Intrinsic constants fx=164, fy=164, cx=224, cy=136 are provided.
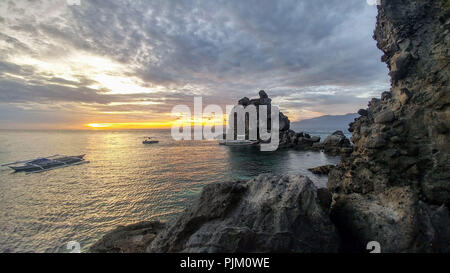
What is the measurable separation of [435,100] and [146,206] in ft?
71.8

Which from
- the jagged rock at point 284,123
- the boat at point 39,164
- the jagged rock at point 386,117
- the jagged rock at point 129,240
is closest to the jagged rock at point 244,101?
the jagged rock at point 284,123

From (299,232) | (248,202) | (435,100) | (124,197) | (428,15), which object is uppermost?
(428,15)

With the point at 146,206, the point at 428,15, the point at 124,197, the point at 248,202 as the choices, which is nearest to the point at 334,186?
the point at 248,202

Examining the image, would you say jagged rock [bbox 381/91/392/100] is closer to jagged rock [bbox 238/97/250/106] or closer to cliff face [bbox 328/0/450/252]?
cliff face [bbox 328/0/450/252]

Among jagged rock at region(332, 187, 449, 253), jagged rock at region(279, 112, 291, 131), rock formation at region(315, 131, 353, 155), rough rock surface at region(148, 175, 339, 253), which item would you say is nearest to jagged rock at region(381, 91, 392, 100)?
jagged rock at region(332, 187, 449, 253)

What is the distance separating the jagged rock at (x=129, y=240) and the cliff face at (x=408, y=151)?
9395mm

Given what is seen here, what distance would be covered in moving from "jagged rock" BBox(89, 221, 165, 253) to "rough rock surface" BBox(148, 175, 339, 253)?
2.45 metres

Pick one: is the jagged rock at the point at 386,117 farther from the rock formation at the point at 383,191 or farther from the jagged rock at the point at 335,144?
the jagged rock at the point at 335,144

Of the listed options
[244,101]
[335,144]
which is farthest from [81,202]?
[244,101]

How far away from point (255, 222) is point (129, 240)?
281 inches

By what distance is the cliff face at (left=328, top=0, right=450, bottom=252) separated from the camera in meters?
6.28

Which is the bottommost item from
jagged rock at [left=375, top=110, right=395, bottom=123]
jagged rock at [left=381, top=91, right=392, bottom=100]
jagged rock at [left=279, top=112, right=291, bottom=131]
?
jagged rock at [left=375, top=110, right=395, bottom=123]

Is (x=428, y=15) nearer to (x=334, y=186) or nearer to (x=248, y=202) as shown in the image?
(x=334, y=186)

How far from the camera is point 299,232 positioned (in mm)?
5562
